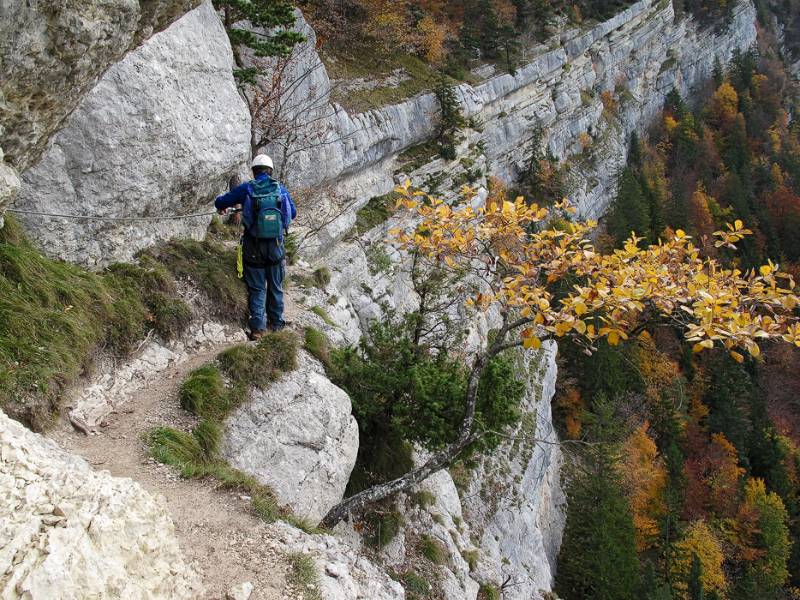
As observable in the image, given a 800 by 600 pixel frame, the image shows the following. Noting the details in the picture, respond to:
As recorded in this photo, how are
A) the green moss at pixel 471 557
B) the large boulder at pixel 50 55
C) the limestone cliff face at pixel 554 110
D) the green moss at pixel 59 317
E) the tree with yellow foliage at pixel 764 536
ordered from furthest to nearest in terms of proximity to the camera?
the tree with yellow foliage at pixel 764 536
the limestone cliff face at pixel 554 110
the green moss at pixel 471 557
the green moss at pixel 59 317
the large boulder at pixel 50 55

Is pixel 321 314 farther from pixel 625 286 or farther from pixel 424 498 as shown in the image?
pixel 625 286

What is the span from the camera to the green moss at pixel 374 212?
20.9 m

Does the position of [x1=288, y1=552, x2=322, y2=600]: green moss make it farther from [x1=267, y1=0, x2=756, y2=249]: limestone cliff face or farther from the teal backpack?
[x1=267, y1=0, x2=756, y2=249]: limestone cliff face

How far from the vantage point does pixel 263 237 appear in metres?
8.30

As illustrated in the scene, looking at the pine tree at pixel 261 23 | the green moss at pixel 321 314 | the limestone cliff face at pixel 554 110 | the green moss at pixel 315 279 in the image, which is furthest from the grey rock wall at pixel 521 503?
the pine tree at pixel 261 23

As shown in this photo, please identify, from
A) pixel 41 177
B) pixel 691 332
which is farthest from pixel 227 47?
pixel 691 332

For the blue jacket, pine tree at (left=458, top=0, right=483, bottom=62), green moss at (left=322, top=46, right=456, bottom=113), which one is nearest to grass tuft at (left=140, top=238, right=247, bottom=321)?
the blue jacket

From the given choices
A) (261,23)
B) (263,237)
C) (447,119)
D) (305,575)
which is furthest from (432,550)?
(447,119)

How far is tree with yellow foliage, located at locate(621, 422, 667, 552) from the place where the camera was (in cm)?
3897

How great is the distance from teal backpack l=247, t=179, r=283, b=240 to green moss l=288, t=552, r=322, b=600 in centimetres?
503

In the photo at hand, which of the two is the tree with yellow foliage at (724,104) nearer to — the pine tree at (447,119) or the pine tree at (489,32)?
the pine tree at (489,32)

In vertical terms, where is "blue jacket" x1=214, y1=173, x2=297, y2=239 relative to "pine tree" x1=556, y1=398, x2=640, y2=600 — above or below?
above

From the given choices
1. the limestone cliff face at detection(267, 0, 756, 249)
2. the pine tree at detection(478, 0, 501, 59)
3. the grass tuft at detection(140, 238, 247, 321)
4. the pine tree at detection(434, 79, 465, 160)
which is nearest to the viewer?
the grass tuft at detection(140, 238, 247, 321)

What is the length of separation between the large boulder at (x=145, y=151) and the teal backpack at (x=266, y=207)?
2.13 metres
